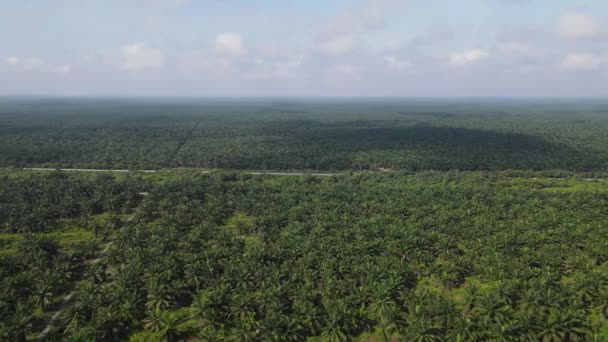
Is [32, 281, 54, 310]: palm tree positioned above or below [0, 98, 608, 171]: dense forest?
below

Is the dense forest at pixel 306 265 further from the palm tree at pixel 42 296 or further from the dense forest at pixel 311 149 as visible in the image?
the dense forest at pixel 311 149

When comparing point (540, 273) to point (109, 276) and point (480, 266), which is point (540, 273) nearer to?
point (480, 266)

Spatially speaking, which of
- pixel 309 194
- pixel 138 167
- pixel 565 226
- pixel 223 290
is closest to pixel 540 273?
pixel 565 226

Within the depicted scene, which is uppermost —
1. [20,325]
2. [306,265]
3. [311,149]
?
[311,149]

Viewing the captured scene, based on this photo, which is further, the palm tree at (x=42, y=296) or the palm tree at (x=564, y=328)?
the palm tree at (x=42, y=296)

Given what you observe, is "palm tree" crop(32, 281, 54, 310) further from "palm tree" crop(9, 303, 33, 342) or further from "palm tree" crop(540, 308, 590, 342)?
"palm tree" crop(540, 308, 590, 342)

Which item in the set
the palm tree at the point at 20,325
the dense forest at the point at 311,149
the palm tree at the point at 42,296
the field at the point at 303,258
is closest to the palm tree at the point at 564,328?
the field at the point at 303,258

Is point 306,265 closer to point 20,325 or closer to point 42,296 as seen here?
point 20,325

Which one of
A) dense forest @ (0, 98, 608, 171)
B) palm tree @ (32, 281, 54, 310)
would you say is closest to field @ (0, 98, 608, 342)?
palm tree @ (32, 281, 54, 310)

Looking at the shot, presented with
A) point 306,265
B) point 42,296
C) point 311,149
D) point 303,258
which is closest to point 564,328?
point 306,265
